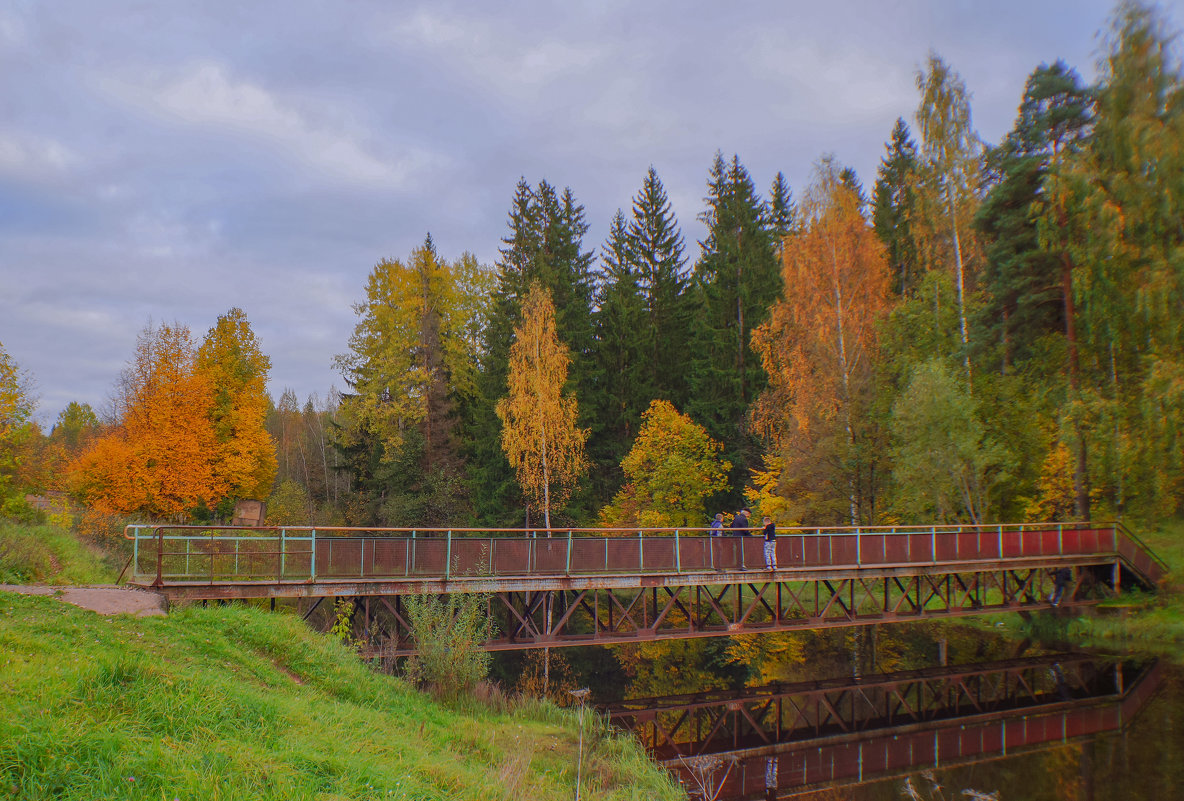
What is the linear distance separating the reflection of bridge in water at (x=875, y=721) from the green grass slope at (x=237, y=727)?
2.33m

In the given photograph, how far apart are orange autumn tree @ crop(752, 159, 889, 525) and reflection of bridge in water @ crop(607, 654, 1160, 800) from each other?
9.61m

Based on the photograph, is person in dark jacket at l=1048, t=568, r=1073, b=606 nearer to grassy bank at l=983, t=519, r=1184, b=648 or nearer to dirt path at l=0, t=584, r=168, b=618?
grassy bank at l=983, t=519, r=1184, b=648

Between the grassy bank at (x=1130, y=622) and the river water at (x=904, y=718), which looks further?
the grassy bank at (x=1130, y=622)

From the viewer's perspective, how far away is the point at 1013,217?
2641cm

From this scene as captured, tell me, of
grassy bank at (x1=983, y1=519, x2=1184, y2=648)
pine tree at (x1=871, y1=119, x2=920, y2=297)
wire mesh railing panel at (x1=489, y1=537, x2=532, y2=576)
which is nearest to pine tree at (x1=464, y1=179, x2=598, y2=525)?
pine tree at (x1=871, y1=119, x2=920, y2=297)

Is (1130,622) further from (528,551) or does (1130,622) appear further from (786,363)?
(528,551)

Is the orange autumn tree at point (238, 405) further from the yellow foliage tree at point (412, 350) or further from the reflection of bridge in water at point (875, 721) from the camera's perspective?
the reflection of bridge in water at point (875, 721)

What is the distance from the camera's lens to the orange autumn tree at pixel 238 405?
120 feet

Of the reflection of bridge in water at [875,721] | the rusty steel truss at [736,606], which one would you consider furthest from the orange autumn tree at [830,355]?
the reflection of bridge in water at [875,721]

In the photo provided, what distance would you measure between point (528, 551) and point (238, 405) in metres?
29.4

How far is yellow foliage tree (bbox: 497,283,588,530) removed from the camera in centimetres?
3344

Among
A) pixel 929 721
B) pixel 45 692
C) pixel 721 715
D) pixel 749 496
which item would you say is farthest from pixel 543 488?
pixel 45 692

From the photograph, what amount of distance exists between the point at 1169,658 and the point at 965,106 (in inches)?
868

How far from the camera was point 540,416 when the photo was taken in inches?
1315
